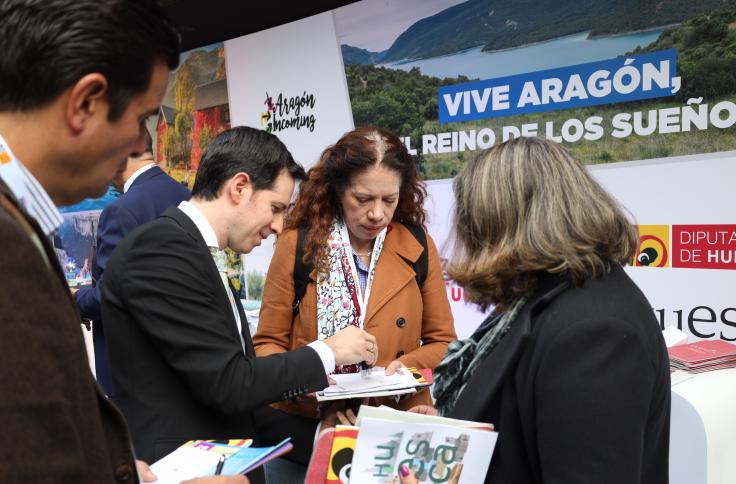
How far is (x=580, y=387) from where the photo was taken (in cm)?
108

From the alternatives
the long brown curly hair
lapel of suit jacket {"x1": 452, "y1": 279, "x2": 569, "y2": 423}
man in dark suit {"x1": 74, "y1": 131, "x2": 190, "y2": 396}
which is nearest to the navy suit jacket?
man in dark suit {"x1": 74, "y1": 131, "x2": 190, "y2": 396}

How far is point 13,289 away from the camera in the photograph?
628 mm

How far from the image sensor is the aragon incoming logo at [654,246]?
299 centimetres

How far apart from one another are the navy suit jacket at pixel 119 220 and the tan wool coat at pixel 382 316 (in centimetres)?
70

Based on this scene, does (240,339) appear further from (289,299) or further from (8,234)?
(8,234)

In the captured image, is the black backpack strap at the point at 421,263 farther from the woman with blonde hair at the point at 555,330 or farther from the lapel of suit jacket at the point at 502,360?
the lapel of suit jacket at the point at 502,360

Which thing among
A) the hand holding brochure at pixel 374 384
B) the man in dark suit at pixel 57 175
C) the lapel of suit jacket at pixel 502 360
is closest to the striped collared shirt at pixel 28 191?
the man in dark suit at pixel 57 175

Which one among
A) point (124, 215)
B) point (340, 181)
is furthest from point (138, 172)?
point (340, 181)

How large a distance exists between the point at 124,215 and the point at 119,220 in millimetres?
29

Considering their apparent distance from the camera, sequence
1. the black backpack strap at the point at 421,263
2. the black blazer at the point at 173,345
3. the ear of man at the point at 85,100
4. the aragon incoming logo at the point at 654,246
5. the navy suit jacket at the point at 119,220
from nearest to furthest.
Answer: the ear of man at the point at 85,100 → the black blazer at the point at 173,345 → the black backpack strap at the point at 421,263 → the navy suit jacket at the point at 119,220 → the aragon incoming logo at the point at 654,246

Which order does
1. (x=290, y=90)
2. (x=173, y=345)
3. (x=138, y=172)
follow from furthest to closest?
(x=290, y=90), (x=138, y=172), (x=173, y=345)

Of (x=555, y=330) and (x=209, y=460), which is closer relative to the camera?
(x=555, y=330)

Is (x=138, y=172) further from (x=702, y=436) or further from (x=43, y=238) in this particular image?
(x=702, y=436)

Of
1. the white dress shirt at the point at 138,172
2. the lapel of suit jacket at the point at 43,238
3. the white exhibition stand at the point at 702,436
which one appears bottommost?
the white exhibition stand at the point at 702,436
